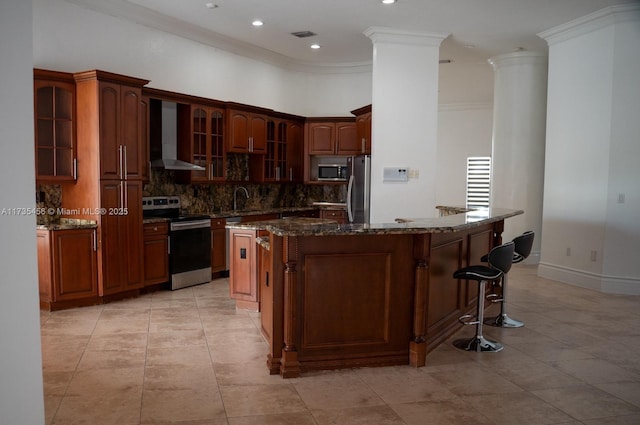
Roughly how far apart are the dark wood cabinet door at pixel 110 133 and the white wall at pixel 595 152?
569 cm

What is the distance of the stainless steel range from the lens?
20.4 feet

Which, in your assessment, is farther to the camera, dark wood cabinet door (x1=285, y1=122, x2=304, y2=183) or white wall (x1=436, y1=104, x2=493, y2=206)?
white wall (x1=436, y1=104, x2=493, y2=206)

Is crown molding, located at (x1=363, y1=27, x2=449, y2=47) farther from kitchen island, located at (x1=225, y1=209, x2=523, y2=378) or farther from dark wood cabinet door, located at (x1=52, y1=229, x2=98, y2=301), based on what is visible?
dark wood cabinet door, located at (x1=52, y1=229, x2=98, y2=301)

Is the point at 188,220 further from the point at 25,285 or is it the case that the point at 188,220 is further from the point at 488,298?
the point at 25,285

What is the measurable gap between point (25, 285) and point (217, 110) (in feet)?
18.8

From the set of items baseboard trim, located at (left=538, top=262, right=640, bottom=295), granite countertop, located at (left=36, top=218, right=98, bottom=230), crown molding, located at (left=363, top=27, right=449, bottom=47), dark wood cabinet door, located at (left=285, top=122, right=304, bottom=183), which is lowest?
baseboard trim, located at (left=538, top=262, right=640, bottom=295)

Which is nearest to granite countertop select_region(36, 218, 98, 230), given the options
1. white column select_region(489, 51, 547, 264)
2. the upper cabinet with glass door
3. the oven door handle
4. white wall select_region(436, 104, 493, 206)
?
the upper cabinet with glass door

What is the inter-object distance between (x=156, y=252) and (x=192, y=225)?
1.88 feet

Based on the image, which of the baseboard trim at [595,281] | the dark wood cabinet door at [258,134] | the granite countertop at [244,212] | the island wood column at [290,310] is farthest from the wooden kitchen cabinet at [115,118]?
the baseboard trim at [595,281]

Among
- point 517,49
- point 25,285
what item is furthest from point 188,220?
point 517,49

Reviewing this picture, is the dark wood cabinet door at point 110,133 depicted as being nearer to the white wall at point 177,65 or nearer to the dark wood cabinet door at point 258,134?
the white wall at point 177,65

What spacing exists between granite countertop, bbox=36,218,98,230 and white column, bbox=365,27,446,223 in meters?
3.49

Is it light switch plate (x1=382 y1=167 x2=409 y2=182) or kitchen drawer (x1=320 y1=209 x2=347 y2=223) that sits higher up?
light switch plate (x1=382 y1=167 x2=409 y2=182)

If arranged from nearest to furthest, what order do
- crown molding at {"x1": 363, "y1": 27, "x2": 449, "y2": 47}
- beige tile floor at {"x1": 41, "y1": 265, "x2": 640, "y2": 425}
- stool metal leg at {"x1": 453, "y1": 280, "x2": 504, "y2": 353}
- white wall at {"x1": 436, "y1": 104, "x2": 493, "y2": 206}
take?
1. beige tile floor at {"x1": 41, "y1": 265, "x2": 640, "y2": 425}
2. stool metal leg at {"x1": 453, "y1": 280, "x2": 504, "y2": 353}
3. crown molding at {"x1": 363, "y1": 27, "x2": 449, "y2": 47}
4. white wall at {"x1": 436, "y1": 104, "x2": 493, "y2": 206}
